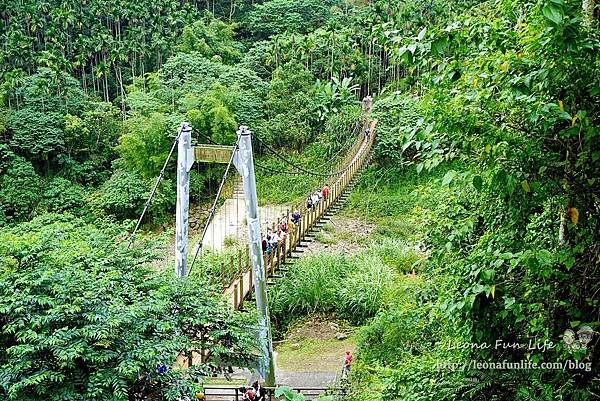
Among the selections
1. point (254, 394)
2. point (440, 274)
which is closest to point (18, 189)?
point (254, 394)

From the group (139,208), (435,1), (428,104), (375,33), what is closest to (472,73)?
(428,104)

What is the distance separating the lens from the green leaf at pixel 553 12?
2.02 metres

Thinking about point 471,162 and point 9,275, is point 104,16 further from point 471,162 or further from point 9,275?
point 471,162

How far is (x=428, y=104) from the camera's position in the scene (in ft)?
8.96

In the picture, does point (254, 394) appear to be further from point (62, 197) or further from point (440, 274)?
point (62, 197)

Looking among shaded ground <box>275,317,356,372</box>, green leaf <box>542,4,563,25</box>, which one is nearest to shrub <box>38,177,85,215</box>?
shaded ground <box>275,317,356,372</box>

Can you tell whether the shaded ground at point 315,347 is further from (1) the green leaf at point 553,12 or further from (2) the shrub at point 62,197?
(2) the shrub at point 62,197

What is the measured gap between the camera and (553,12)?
2.03 meters

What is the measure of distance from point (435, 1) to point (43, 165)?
13131 millimetres

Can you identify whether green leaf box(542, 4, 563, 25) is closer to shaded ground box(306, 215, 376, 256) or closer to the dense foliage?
the dense foliage

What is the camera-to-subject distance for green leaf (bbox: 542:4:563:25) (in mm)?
2021

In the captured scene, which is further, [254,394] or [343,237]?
[343,237]

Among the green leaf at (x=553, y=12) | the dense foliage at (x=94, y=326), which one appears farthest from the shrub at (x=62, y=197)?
the green leaf at (x=553, y=12)

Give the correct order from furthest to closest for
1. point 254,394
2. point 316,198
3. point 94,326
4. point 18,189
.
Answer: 1. point 18,189
2. point 316,198
3. point 254,394
4. point 94,326
